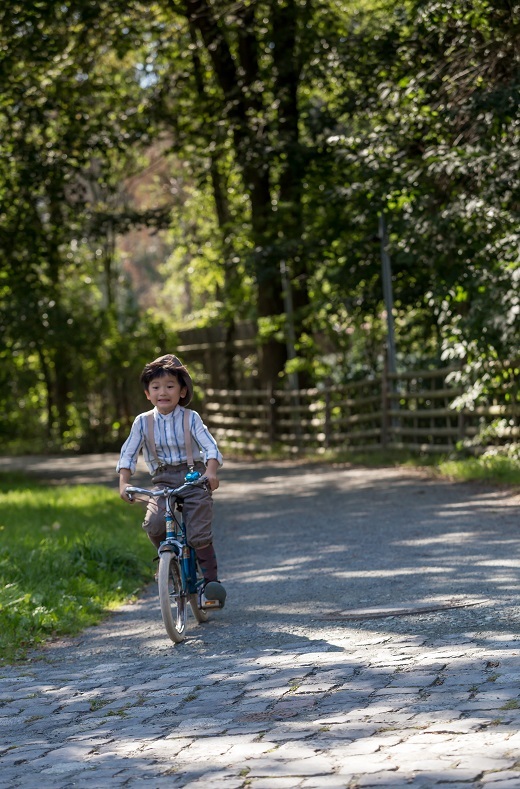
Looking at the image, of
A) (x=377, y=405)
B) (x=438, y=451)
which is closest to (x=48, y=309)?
(x=377, y=405)

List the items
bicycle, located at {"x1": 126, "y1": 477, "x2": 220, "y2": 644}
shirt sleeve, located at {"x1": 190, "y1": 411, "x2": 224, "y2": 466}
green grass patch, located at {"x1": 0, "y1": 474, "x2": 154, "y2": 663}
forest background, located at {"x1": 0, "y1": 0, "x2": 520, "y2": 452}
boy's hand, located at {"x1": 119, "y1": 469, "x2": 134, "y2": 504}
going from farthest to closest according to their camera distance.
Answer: forest background, located at {"x1": 0, "y1": 0, "x2": 520, "y2": 452} → green grass patch, located at {"x1": 0, "y1": 474, "x2": 154, "y2": 663} → shirt sleeve, located at {"x1": 190, "y1": 411, "x2": 224, "y2": 466} → boy's hand, located at {"x1": 119, "y1": 469, "x2": 134, "y2": 504} → bicycle, located at {"x1": 126, "y1": 477, "x2": 220, "y2": 644}

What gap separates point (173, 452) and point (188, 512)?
36 cm

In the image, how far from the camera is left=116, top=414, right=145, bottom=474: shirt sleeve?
804 cm

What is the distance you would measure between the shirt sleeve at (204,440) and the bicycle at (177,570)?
0.17m

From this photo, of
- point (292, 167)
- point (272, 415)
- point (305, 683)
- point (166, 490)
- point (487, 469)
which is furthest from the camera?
point (272, 415)

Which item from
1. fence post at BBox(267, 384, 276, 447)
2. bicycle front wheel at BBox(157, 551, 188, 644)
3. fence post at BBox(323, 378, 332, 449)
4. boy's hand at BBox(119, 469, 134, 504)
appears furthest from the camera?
fence post at BBox(267, 384, 276, 447)

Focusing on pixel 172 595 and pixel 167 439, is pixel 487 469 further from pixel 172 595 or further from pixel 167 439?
pixel 172 595

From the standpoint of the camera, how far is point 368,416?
74.4ft

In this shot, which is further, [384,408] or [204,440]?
[384,408]

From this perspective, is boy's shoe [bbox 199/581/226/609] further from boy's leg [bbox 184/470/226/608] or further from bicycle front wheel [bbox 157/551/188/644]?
bicycle front wheel [bbox 157/551/188/644]

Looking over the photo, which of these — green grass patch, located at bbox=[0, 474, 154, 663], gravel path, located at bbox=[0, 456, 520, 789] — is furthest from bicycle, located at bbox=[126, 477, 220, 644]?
green grass patch, located at bbox=[0, 474, 154, 663]

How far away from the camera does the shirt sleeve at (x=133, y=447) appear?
8039 millimetres

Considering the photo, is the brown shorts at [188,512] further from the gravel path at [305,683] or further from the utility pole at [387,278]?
the utility pole at [387,278]

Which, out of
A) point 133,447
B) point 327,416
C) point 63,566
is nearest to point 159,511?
point 133,447
